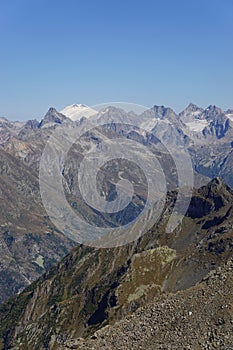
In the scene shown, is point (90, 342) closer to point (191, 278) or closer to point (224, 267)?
point (224, 267)

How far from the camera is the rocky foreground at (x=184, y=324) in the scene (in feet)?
202

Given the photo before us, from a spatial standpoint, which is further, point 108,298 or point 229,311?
point 108,298

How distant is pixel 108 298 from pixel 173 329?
439ft

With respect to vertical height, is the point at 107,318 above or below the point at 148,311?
below

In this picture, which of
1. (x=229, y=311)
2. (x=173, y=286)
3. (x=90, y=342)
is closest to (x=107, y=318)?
(x=173, y=286)

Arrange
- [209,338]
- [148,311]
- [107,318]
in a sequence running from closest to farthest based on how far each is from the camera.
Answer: [209,338]
[148,311]
[107,318]

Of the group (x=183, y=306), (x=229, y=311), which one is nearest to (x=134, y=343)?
(x=183, y=306)

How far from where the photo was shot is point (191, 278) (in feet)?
634

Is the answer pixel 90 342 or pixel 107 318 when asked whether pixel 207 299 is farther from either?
pixel 107 318

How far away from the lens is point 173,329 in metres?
65.3

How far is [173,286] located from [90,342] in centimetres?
12394

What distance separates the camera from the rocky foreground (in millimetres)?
61469

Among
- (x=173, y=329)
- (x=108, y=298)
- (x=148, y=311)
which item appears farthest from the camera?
(x=108, y=298)

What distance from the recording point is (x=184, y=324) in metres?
64.9
